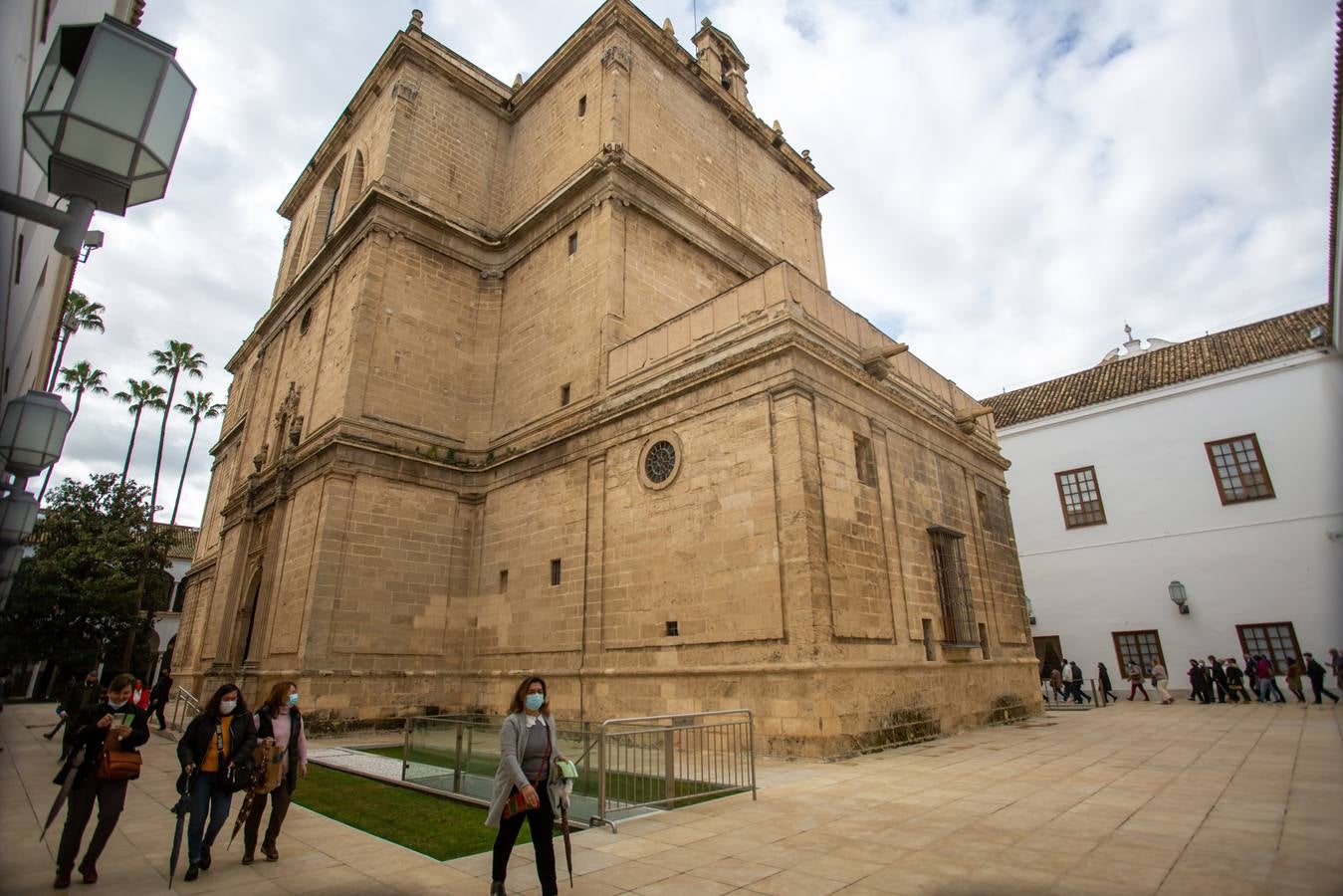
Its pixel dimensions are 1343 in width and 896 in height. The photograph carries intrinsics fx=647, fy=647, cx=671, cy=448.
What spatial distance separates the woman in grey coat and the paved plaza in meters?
0.47

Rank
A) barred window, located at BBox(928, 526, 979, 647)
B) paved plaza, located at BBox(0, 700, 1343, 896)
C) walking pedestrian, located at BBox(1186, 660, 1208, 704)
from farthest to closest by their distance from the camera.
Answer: walking pedestrian, located at BBox(1186, 660, 1208, 704) → barred window, located at BBox(928, 526, 979, 647) → paved plaza, located at BBox(0, 700, 1343, 896)

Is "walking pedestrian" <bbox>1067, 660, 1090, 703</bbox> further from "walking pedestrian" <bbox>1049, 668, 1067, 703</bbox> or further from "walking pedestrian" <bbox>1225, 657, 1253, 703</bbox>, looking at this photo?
"walking pedestrian" <bbox>1225, 657, 1253, 703</bbox>

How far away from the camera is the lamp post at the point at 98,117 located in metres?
2.55

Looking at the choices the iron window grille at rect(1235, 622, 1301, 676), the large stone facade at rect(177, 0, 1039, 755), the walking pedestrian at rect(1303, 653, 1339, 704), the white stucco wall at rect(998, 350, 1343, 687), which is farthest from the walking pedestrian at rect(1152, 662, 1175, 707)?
the large stone facade at rect(177, 0, 1039, 755)

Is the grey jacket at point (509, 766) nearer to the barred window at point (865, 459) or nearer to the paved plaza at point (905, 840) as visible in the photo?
the paved plaza at point (905, 840)

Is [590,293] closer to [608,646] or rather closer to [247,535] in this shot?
[608,646]

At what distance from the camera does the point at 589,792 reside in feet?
23.5

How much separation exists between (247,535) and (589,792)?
17.3 metres

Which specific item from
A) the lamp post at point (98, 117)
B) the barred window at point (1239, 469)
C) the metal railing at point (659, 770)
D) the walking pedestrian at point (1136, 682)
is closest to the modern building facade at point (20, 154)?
the lamp post at point (98, 117)

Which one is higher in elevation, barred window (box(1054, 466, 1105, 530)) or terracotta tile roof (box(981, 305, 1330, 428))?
terracotta tile roof (box(981, 305, 1330, 428))

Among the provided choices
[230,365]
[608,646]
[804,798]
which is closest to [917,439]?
[608,646]

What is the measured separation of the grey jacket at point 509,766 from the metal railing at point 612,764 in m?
1.94

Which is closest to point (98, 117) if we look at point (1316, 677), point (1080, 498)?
point (1316, 677)

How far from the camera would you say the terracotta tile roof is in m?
21.5
